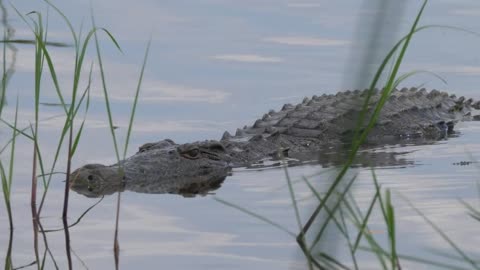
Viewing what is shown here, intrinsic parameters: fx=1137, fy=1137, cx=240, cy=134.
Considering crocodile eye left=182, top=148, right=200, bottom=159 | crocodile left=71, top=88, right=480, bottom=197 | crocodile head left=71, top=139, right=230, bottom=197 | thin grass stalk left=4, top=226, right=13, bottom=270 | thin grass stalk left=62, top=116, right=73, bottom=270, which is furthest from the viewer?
crocodile eye left=182, top=148, right=200, bottom=159

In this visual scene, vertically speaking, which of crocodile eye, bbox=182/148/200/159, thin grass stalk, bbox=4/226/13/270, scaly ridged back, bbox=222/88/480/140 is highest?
scaly ridged back, bbox=222/88/480/140

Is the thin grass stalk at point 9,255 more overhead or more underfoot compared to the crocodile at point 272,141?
more underfoot

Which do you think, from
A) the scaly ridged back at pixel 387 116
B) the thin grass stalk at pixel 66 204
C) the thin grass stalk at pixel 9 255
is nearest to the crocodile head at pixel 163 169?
the scaly ridged back at pixel 387 116

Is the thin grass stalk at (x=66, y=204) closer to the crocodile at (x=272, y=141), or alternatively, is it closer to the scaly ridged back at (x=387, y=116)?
the crocodile at (x=272, y=141)

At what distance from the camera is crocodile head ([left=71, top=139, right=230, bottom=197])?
24.3 ft

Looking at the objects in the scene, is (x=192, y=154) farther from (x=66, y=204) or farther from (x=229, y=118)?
(x=66, y=204)

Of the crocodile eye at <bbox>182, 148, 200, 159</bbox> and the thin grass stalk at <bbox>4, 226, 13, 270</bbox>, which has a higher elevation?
the crocodile eye at <bbox>182, 148, 200, 159</bbox>

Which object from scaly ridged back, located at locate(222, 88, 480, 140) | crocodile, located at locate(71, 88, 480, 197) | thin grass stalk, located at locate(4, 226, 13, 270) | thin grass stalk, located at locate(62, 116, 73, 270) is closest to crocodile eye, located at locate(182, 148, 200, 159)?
crocodile, located at locate(71, 88, 480, 197)

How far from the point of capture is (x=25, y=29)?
39.9ft

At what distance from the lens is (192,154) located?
27.6 ft

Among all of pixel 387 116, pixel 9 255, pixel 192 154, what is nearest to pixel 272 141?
pixel 192 154

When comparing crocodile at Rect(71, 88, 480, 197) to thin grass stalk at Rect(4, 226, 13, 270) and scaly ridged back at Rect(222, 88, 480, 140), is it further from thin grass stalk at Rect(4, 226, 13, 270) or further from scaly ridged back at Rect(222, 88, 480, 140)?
thin grass stalk at Rect(4, 226, 13, 270)

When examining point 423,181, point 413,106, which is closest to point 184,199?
point 423,181

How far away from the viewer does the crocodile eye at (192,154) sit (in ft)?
27.5
